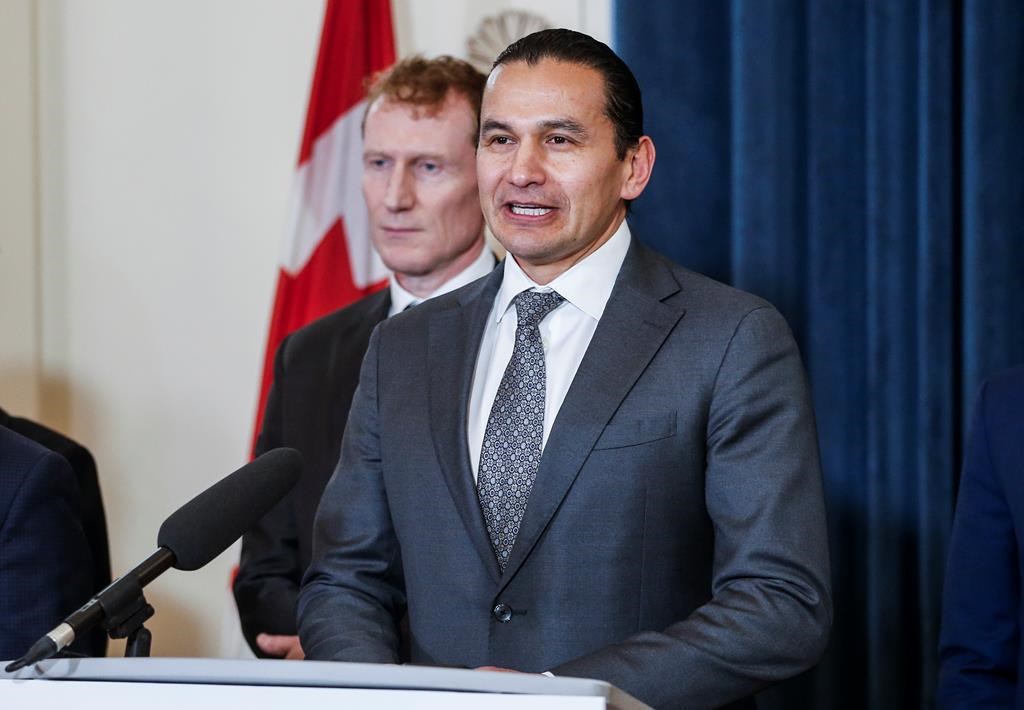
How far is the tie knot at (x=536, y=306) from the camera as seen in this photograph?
200 centimetres

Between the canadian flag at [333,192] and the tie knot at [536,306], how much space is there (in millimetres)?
1549

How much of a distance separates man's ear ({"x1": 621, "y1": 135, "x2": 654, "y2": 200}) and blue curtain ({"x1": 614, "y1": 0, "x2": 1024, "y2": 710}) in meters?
0.91

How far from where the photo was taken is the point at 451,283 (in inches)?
107

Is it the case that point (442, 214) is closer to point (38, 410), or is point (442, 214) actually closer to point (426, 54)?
point (426, 54)

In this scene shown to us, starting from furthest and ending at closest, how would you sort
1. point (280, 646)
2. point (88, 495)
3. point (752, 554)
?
point (88, 495), point (280, 646), point (752, 554)

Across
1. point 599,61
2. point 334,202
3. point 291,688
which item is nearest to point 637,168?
point 599,61

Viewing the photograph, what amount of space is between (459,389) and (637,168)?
0.43 m

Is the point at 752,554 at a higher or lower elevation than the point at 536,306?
lower

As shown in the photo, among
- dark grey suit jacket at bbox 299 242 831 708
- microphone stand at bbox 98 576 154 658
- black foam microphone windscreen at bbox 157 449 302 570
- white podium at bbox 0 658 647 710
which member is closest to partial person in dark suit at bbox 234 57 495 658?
dark grey suit jacket at bbox 299 242 831 708

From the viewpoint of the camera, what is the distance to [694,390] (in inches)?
72.7

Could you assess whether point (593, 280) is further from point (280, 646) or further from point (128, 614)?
point (280, 646)

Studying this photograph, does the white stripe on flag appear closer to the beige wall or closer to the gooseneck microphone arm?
the beige wall

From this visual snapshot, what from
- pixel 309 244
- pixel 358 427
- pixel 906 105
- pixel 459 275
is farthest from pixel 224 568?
pixel 906 105

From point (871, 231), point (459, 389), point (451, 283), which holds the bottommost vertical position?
point (459, 389)
